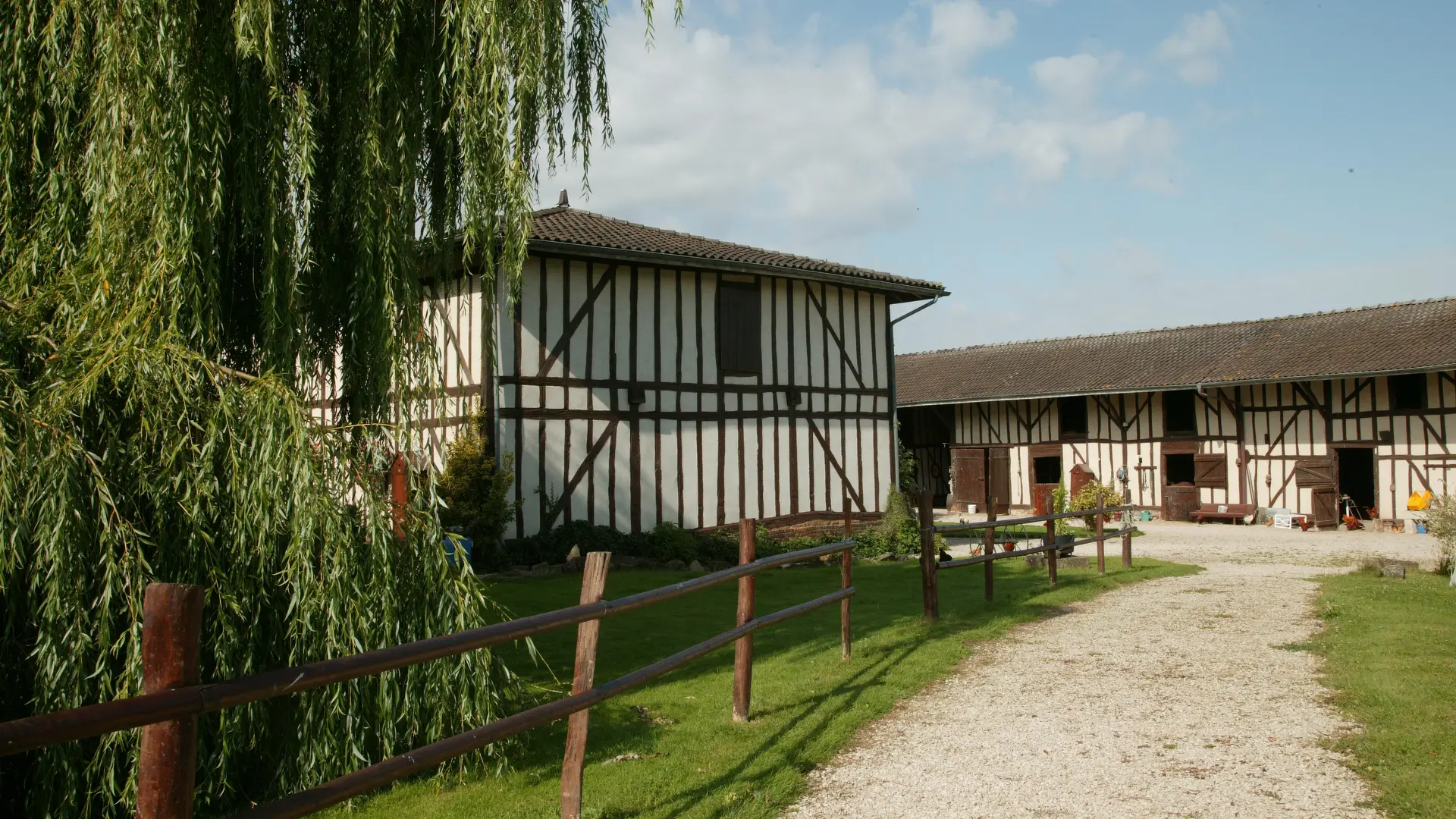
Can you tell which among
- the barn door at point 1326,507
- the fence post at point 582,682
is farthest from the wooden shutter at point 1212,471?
the fence post at point 582,682

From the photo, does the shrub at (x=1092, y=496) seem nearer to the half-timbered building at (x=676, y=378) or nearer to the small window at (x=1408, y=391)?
the small window at (x=1408, y=391)

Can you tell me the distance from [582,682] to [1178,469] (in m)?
23.4

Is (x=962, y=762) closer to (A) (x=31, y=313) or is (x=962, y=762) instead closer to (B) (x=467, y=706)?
(B) (x=467, y=706)

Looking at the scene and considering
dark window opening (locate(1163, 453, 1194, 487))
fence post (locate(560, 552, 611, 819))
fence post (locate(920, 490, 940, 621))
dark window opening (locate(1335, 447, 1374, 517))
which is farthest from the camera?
dark window opening (locate(1163, 453, 1194, 487))

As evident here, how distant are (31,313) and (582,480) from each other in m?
9.91

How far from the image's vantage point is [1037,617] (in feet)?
30.5

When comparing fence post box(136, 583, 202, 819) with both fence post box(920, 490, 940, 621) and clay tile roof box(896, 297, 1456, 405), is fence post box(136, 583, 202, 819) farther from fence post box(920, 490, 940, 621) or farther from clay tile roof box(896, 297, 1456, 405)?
clay tile roof box(896, 297, 1456, 405)

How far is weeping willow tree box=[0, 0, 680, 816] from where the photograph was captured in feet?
11.9

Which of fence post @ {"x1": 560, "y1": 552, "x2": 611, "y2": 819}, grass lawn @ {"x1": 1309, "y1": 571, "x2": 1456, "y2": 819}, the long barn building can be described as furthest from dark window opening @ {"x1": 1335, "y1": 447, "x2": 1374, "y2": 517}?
fence post @ {"x1": 560, "y1": 552, "x2": 611, "y2": 819}

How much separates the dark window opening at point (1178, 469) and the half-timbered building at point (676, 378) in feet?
33.0

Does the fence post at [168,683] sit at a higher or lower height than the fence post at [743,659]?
higher

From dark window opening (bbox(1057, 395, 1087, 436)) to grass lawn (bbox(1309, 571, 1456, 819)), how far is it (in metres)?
15.6

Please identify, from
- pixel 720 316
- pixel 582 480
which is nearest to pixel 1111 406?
pixel 720 316

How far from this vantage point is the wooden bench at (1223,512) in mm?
22641
